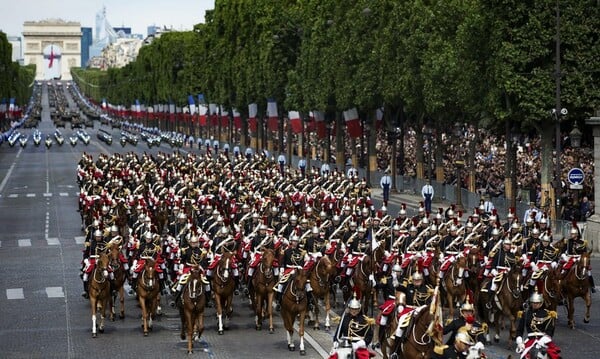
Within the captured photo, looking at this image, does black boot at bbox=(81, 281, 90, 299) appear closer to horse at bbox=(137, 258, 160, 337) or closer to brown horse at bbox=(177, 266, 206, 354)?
horse at bbox=(137, 258, 160, 337)

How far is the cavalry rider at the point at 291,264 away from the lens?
31062 millimetres

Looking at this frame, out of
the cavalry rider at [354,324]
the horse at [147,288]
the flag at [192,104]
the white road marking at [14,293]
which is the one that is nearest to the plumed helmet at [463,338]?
the cavalry rider at [354,324]

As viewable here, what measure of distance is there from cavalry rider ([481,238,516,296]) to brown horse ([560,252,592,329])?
1549 mm

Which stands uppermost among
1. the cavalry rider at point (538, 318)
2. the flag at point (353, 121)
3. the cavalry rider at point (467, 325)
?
the flag at point (353, 121)

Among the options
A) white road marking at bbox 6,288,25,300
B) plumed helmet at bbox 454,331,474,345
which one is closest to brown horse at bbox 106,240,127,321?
white road marking at bbox 6,288,25,300

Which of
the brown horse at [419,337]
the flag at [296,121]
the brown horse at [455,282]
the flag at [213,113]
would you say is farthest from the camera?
the flag at [213,113]

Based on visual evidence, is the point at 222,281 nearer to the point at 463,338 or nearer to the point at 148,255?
the point at 148,255

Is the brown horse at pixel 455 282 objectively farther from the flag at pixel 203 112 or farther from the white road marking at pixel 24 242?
the flag at pixel 203 112

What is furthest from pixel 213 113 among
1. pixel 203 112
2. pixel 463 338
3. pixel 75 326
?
pixel 463 338

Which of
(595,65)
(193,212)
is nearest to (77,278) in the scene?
(193,212)

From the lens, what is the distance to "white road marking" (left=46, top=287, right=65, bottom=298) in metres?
39.6

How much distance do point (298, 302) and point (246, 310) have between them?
6065mm

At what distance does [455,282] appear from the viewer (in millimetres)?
32062

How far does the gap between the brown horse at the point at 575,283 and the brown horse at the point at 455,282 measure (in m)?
2.38
